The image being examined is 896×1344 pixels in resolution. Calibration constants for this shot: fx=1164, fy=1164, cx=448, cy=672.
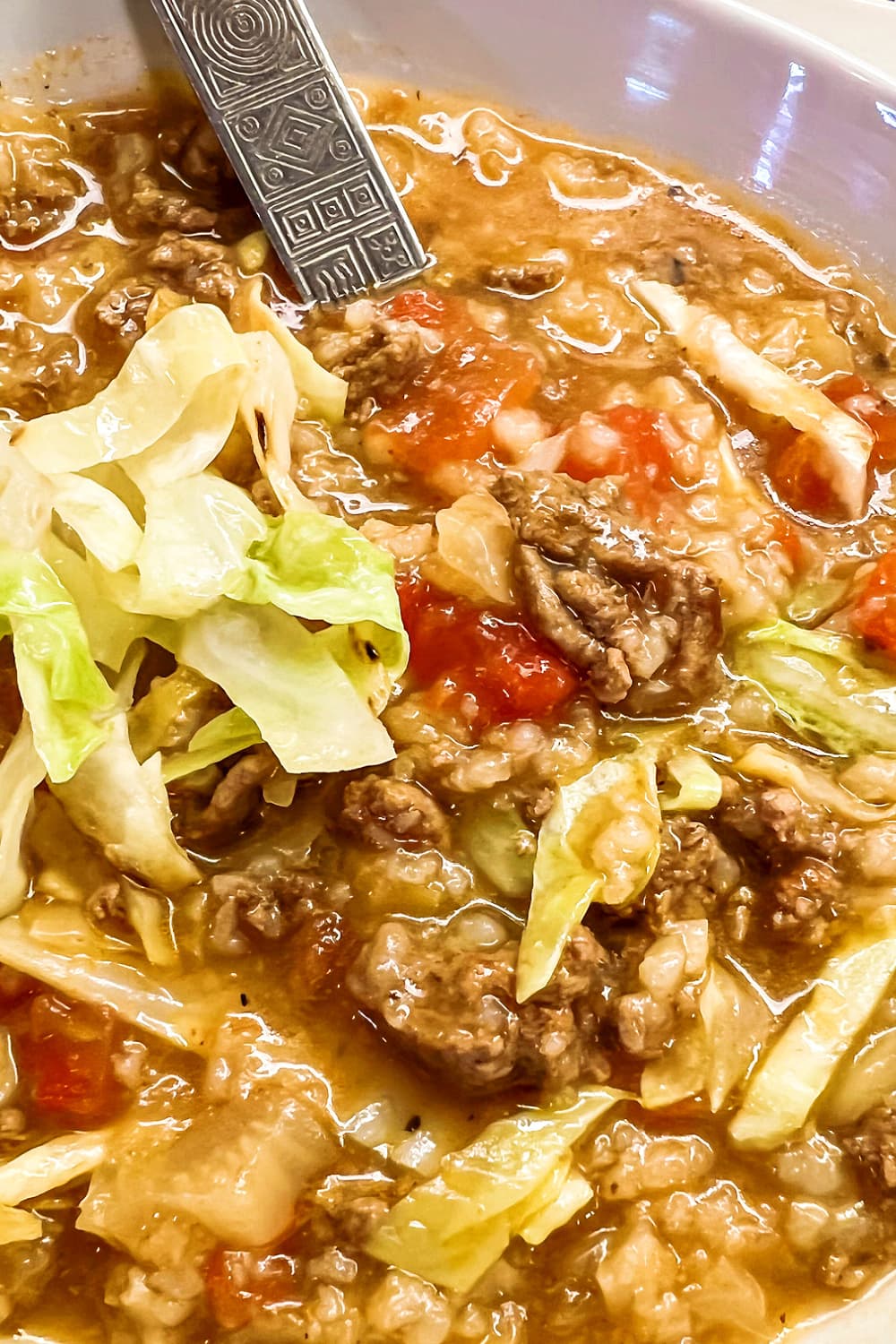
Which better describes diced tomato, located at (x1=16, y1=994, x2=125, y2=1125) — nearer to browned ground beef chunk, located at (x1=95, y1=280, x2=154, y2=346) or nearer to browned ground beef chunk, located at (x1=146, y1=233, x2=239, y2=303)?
browned ground beef chunk, located at (x1=95, y1=280, x2=154, y2=346)

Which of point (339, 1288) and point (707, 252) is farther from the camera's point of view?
point (707, 252)

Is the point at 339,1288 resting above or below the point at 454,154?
below

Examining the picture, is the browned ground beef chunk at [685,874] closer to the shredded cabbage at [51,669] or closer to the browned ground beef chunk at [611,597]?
the browned ground beef chunk at [611,597]

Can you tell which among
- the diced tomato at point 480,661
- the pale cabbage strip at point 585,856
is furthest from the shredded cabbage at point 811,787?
the diced tomato at point 480,661

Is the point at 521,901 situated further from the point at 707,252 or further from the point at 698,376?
the point at 707,252

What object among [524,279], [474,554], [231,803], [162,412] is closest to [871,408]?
[524,279]

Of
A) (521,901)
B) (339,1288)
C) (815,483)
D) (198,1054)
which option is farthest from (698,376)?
(339,1288)
